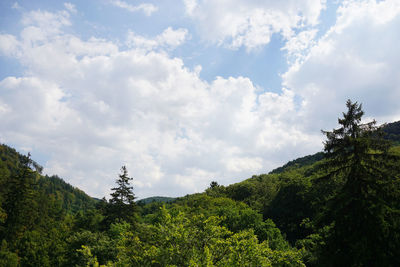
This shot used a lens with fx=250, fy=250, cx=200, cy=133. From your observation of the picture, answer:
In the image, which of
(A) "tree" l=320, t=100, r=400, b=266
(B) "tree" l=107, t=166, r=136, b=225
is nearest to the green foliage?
(B) "tree" l=107, t=166, r=136, b=225

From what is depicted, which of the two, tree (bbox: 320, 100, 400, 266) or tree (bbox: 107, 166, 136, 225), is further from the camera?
tree (bbox: 107, 166, 136, 225)

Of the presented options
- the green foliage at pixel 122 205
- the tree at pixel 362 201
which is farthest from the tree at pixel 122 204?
the tree at pixel 362 201

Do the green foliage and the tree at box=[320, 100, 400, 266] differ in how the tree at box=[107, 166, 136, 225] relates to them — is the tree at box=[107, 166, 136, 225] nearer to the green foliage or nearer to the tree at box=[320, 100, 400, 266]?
the green foliage

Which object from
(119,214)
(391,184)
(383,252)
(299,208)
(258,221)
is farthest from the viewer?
(299,208)

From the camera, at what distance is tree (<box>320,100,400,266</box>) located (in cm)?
1552

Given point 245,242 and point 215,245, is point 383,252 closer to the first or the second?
point 245,242

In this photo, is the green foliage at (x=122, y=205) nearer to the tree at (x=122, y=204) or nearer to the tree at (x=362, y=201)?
the tree at (x=122, y=204)

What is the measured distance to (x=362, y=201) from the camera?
53.4 feet

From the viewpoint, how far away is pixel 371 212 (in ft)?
51.4

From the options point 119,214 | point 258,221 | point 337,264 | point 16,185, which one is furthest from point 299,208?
point 16,185

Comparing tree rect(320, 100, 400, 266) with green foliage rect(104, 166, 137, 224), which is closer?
tree rect(320, 100, 400, 266)

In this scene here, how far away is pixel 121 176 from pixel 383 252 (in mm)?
40155

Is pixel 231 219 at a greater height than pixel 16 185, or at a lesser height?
lesser

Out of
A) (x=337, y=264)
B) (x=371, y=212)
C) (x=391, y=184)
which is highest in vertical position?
(x=391, y=184)
